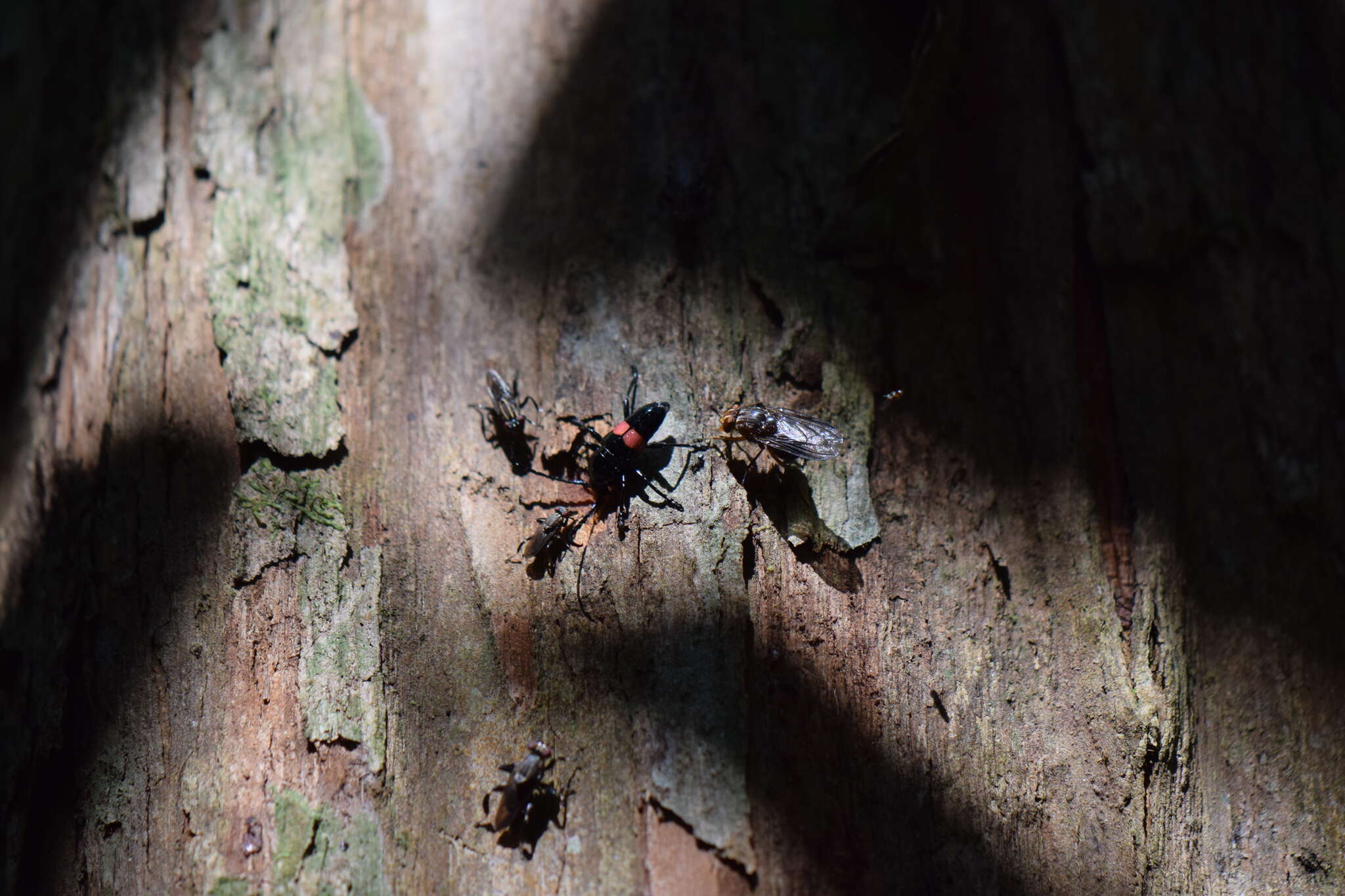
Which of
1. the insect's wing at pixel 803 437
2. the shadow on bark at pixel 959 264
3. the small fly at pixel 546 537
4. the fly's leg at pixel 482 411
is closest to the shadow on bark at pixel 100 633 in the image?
the fly's leg at pixel 482 411

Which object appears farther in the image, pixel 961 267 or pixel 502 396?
pixel 961 267

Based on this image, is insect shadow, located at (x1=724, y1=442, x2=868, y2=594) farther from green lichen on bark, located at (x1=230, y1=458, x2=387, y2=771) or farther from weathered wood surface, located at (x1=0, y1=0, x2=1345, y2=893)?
green lichen on bark, located at (x1=230, y1=458, x2=387, y2=771)

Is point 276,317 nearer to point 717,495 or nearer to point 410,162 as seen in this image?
point 410,162

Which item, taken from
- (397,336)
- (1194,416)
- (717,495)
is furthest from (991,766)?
(397,336)

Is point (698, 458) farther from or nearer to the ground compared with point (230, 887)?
farther from the ground

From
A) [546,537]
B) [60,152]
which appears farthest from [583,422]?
[60,152]

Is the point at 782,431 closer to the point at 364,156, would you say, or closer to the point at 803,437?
the point at 803,437

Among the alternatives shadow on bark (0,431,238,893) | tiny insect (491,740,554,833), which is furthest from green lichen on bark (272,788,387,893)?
shadow on bark (0,431,238,893)
